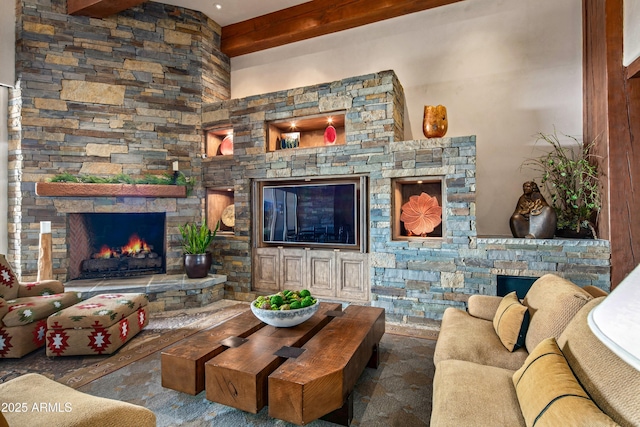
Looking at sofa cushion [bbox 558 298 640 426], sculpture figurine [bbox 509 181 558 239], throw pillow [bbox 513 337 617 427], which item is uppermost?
sculpture figurine [bbox 509 181 558 239]

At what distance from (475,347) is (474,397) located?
59 centimetres

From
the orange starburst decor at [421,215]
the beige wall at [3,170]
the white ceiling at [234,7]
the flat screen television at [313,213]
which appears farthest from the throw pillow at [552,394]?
the beige wall at [3,170]

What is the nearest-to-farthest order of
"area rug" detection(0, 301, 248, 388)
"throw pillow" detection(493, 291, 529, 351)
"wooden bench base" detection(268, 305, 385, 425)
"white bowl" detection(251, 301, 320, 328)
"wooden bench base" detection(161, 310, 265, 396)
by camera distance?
"wooden bench base" detection(268, 305, 385, 425) → "wooden bench base" detection(161, 310, 265, 396) → "throw pillow" detection(493, 291, 529, 351) → "white bowl" detection(251, 301, 320, 328) → "area rug" detection(0, 301, 248, 388)

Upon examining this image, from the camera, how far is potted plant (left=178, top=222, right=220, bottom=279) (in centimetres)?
419

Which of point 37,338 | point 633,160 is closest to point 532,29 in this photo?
point 633,160

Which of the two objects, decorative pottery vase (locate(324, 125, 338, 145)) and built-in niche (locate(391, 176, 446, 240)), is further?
decorative pottery vase (locate(324, 125, 338, 145))

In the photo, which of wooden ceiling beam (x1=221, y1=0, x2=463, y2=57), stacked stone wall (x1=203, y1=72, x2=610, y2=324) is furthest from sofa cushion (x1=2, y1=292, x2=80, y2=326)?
wooden ceiling beam (x1=221, y1=0, x2=463, y2=57)

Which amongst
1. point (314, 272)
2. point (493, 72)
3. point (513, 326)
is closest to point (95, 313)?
point (314, 272)

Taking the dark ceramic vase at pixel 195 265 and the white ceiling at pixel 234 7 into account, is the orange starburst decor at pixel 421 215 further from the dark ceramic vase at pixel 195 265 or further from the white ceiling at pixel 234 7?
the white ceiling at pixel 234 7

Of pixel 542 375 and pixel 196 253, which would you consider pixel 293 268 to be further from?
pixel 542 375

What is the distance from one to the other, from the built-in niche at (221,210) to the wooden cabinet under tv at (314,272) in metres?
0.75

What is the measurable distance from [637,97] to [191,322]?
509cm

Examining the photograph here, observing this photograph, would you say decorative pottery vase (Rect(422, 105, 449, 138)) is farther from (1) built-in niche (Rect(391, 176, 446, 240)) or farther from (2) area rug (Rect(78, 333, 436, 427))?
(2) area rug (Rect(78, 333, 436, 427))

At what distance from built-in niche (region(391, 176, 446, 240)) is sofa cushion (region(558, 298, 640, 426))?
234 cm
